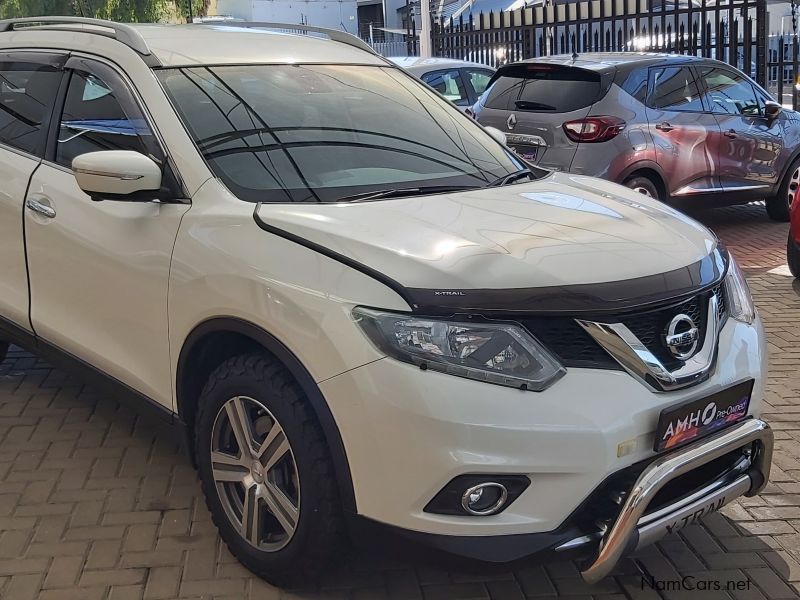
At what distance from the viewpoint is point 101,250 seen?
11.0ft

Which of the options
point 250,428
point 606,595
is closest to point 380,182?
point 250,428

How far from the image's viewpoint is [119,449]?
4125 millimetres

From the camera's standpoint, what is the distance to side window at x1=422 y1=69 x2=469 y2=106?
11.1 meters

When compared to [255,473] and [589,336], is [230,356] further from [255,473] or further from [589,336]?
[589,336]

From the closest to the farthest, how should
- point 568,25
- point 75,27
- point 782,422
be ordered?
point 75,27 < point 782,422 < point 568,25

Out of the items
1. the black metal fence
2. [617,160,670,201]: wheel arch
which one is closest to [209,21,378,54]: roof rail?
[617,160,670,201]: wheel arch

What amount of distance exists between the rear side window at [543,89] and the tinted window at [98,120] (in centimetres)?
489

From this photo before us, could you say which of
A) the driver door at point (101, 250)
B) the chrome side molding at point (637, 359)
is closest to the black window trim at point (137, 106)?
the driver door at point (101, 250)

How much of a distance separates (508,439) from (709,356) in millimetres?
763

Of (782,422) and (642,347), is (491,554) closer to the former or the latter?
(642,347)

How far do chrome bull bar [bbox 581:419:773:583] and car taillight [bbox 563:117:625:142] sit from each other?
510 centimetres

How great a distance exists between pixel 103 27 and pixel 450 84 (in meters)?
7.82

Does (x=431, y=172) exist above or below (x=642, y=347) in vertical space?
above

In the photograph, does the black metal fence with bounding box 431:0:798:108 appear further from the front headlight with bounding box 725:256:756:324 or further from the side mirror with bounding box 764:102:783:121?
the front headlight with bounding box 725:256:756:324
